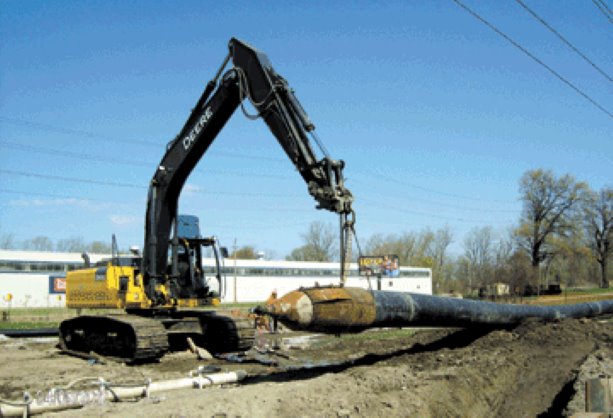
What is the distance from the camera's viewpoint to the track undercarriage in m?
13.0

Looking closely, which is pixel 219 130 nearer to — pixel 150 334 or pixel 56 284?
pixel 150 334

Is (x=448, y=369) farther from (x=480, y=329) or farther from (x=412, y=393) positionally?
(x=480, y=329)

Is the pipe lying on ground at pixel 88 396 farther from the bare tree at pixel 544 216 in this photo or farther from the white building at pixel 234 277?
the bare tree at pixel 544 216

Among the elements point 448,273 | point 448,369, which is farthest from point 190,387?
point 448,273

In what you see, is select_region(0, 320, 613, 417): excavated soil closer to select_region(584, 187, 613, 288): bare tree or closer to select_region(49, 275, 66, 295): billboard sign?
select_region(49, 275, 66, 295): billboard sign

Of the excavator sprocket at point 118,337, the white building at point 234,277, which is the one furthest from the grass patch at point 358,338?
the white building at point 234,277

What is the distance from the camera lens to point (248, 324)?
599 inches

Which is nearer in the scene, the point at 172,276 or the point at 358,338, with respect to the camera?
the point at 172,276

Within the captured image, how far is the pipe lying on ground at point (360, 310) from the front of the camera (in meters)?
7.95

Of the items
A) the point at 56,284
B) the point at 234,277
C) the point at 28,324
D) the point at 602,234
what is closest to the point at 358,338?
the point at 28,324

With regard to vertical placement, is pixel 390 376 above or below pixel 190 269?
below

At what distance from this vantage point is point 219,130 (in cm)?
1370

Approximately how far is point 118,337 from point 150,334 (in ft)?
3.88

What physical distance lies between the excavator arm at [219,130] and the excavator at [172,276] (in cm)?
2
